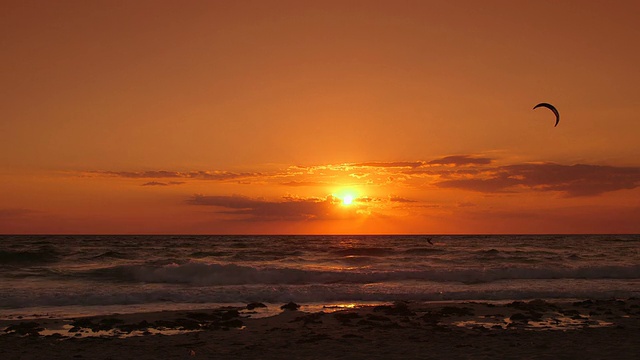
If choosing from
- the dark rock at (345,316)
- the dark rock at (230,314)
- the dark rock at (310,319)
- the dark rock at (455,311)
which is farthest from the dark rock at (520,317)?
the dark rock at (230,314)

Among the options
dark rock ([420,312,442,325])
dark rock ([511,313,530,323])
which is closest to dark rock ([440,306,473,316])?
dark rock ([420,312,442,325])

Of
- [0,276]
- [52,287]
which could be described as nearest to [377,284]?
[52,287]

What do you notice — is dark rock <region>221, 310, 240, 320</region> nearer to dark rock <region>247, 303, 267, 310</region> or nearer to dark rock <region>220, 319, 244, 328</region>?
dark rock <region>220, 319, 244, 328</region>

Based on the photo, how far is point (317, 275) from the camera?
3105 centimetres

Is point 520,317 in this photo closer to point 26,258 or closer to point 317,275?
point 317,275

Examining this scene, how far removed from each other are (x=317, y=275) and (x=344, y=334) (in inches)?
675

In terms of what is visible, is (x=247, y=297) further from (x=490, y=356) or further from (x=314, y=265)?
(x=314, y=265)

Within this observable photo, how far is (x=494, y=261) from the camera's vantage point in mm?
42969

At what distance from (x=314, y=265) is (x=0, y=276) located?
62.5 ft

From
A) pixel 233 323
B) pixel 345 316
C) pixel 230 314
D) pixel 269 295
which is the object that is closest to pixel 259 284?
pixel 269 295

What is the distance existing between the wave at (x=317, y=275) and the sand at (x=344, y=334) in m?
11.7

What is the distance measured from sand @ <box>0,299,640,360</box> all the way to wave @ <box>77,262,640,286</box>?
38.5 feet

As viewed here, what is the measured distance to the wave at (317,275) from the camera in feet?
98.3

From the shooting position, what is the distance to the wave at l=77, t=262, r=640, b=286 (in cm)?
2995
